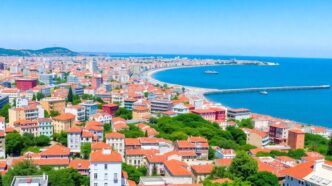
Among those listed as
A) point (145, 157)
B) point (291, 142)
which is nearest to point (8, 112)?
point (145, 157)

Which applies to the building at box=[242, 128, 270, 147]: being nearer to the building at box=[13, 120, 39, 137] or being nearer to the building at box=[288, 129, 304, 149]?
the building at box=[288, 129, 304, 149]

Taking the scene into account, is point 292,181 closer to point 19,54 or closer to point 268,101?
point 268,101

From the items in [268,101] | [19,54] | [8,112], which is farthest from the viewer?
[19,54]

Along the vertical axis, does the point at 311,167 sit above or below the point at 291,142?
above

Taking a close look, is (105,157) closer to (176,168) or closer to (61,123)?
(176,168)

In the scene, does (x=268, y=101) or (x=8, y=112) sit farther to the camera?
(x=268, y=101)

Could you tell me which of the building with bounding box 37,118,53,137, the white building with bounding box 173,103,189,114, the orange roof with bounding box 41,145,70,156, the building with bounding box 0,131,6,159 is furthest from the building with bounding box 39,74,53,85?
the orange roof with bounding box 41,145,70,156

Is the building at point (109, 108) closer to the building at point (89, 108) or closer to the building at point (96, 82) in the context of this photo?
Result: the building at point (89, 108)

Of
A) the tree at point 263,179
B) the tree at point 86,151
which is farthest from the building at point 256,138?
the tree at point 86,151
